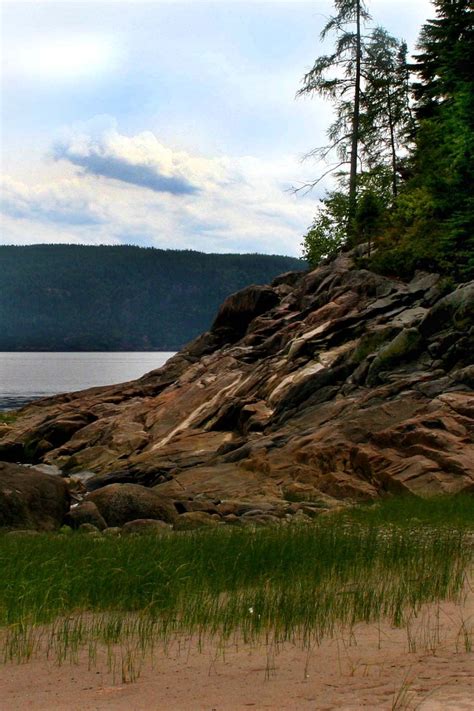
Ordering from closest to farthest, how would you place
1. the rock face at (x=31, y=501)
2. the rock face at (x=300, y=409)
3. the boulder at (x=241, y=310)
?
the rock face at (x=31, y=501), the rock face at (x=300, y=409), the boulder at (x=241, y=310)

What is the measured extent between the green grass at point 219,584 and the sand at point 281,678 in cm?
36

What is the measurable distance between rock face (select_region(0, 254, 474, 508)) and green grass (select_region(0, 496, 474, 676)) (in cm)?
526

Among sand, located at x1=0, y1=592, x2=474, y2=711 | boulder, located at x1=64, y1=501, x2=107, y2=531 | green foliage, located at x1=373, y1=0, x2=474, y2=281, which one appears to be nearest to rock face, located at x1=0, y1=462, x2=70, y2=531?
boulder, located at x1=64, y1=501, x2=107, y2=531

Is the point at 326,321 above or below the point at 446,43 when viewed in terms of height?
below

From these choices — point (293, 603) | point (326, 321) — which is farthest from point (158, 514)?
point (326, 321)

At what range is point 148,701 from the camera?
21.3ft

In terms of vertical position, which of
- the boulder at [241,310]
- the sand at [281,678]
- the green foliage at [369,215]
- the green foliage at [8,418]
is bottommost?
the green foliage at [8,418]

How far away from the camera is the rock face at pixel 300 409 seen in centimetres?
1969

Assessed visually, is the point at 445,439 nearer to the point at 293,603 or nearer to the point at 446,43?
the point at 293,603

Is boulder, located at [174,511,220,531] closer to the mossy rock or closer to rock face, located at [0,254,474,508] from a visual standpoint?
rock face, located at [0,254,474,508]

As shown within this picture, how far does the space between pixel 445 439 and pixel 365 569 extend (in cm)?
948

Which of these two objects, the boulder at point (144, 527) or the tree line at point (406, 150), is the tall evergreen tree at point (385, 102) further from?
the boulder at point (144, 527)

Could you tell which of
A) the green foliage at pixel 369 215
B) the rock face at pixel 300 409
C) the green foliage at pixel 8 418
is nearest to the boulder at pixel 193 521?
the rock face at pixel 300 409

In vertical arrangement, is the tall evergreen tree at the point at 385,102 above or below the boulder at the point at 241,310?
above
